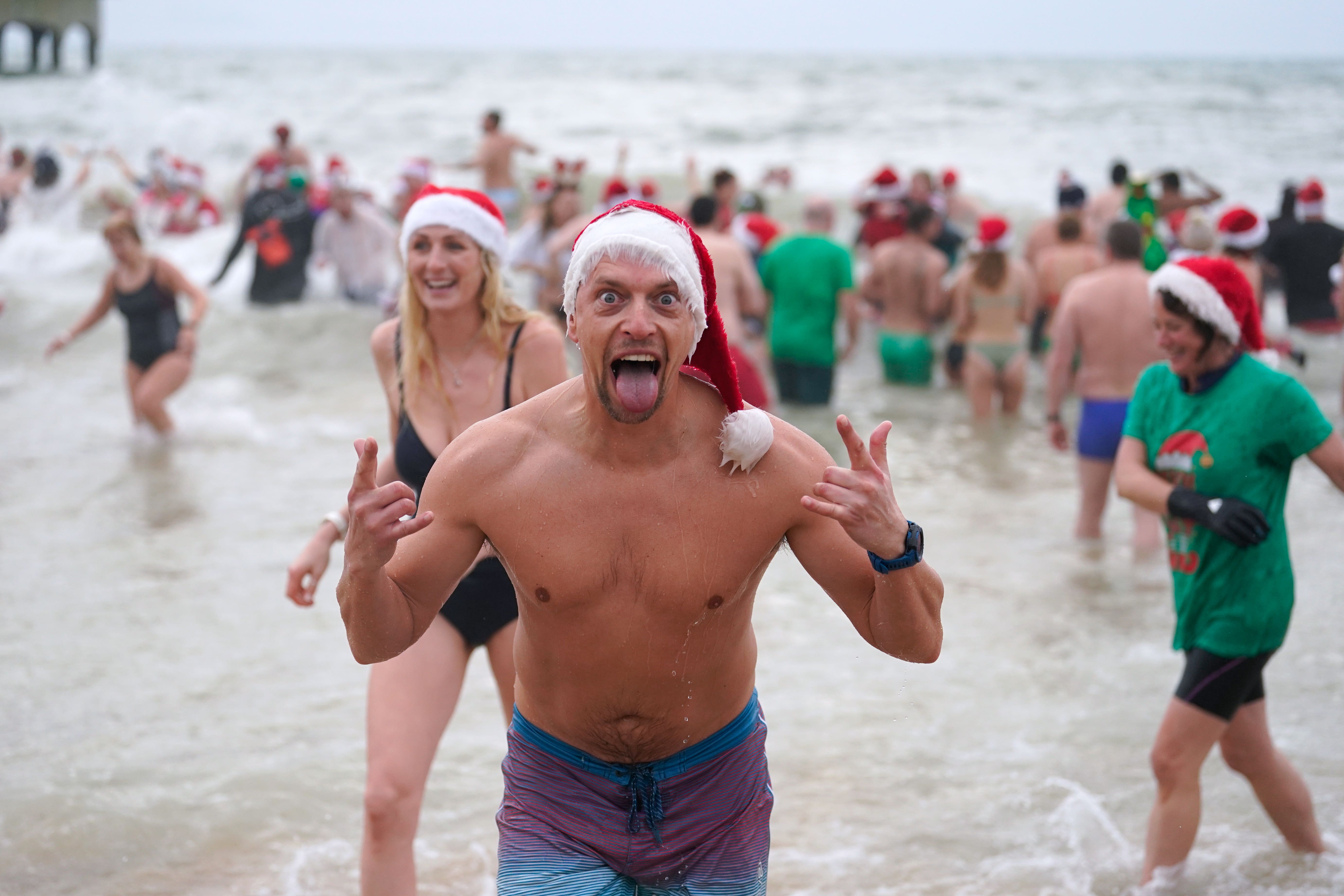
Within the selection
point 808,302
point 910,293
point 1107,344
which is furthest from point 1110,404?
point 910,293

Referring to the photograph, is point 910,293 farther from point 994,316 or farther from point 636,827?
point 636,827

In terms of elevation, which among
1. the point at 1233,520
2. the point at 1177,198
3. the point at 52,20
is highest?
the point at 52,20

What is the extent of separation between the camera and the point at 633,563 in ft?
7.92

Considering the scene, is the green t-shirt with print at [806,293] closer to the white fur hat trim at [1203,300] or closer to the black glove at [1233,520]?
the white fur hat trim at [1203,300]

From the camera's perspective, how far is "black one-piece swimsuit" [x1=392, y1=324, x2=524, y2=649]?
352 centimetres

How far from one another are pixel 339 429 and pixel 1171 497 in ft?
27.3

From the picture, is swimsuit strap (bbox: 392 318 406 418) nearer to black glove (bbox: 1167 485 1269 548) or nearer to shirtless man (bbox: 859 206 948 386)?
black glove (bbox: 1167 485 1269 548)

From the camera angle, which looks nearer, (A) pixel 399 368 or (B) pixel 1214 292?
(B) pixel 1214 292

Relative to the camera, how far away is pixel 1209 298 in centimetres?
358

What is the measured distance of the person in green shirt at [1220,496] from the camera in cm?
357

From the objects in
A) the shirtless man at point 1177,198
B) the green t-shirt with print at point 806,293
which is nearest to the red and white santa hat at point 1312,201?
the shirtless man at point 1177,198

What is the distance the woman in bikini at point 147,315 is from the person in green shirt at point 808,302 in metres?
4.62

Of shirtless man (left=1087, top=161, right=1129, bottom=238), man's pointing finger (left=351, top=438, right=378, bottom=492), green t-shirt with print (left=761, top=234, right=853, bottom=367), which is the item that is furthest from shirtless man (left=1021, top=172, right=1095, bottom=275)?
man's pointing finger (left=351, top=438, right=378, bottom=492)

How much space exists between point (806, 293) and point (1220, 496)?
737cm
